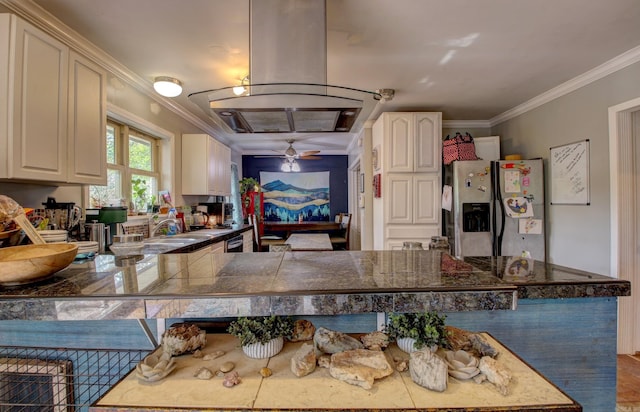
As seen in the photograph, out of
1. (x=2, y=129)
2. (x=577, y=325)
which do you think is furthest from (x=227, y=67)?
(x=577, y=325)

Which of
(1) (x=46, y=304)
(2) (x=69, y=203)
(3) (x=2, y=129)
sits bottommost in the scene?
(1) (x=46, y=304)

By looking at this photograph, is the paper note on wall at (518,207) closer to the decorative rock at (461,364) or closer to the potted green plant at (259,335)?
the decorative rock at (461,364)

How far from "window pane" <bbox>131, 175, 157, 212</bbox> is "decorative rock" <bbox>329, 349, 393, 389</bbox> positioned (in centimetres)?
296

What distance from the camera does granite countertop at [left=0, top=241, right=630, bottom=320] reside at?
762 millimetres

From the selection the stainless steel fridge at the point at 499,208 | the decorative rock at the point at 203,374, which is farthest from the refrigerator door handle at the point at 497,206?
the decorative rock at the point at 203,374

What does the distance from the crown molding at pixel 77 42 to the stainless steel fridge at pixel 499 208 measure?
3278mm

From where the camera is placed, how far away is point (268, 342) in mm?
901

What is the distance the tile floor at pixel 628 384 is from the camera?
1981mm

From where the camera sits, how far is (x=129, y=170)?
3033 mm

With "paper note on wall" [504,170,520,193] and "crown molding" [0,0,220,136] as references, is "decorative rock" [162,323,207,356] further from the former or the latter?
"paper note on wall" [504,170,520,193]

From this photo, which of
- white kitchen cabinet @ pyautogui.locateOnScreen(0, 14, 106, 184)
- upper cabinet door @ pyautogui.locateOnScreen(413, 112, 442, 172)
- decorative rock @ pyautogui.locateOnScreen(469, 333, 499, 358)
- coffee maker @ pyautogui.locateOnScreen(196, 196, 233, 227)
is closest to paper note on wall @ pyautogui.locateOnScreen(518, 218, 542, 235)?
upper cabinet door @ pyautogui.locateOnScreen(413, 112, 442, 172)

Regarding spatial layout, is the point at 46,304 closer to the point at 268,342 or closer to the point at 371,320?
the point at 268,342

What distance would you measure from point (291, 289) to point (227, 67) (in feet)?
7.73

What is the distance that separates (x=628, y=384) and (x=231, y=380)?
2936mm
